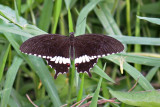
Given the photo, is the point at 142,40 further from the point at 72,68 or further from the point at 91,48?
the point at 72,68

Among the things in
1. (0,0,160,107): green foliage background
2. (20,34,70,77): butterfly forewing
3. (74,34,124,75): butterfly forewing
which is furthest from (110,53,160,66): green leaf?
(20,34,70,77): butterfly forewing

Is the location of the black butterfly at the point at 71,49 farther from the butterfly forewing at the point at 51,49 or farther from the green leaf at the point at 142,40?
the green leaf at the point at 142,40

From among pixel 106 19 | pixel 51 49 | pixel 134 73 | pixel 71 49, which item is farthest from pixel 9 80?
pixel 106 19

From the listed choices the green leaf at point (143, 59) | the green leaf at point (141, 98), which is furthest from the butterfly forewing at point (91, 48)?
the green leaf at point (141, 98)

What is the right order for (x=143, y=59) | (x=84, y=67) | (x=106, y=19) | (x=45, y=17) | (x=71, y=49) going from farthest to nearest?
(x=106, y=19), (x=45, y=17), (x=71, y=49), (x=143, y=59), (x=84, y=67)

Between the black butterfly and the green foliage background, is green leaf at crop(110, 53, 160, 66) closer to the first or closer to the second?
the green foliage background

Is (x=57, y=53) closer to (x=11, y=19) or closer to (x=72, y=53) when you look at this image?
(x=72, y=53)
